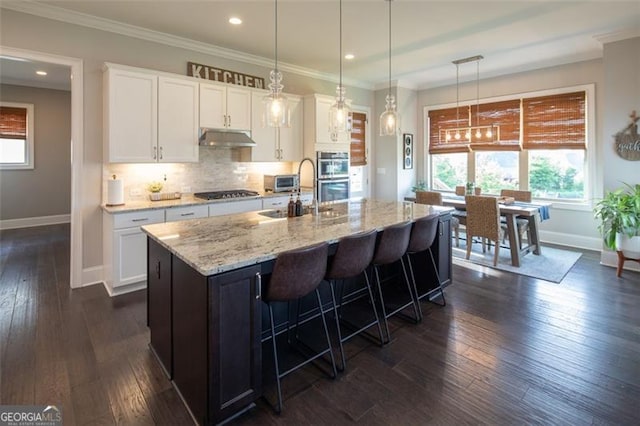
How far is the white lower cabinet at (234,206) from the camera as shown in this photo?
433 cm

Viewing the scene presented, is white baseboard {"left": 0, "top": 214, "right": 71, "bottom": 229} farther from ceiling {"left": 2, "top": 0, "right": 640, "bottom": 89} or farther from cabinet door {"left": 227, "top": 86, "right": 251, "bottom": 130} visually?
cabinet door {"left": 227, "top": 86, "right": 251, "bottom": 130}

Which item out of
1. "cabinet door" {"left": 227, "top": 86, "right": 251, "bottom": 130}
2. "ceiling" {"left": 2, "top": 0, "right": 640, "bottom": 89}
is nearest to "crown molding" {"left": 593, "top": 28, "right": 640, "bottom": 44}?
"ceiling" {"left": 2, "top": 0, "right": 640, "bottom": 89}

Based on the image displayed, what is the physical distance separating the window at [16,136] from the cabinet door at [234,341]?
7.87 metres

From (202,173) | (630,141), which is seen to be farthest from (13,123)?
(630,141)

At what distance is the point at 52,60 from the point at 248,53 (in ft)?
7.75

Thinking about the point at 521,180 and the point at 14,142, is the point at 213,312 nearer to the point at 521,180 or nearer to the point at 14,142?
the point at 521,180

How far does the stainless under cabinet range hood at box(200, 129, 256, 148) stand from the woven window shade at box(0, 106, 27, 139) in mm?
5302

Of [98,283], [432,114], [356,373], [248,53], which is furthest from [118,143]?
[432,114]

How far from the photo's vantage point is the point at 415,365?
246 centimetres

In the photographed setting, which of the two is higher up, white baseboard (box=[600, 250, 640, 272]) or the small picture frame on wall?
the small picture frame on wall

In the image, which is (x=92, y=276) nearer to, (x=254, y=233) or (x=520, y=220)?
(x=254, y=233)

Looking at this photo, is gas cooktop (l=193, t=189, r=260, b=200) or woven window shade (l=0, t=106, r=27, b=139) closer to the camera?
gas cooktop (l=193, t=189, r=260, b=200)

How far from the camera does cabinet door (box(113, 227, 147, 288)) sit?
3.65 metres

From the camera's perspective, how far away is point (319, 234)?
2.47 metres
